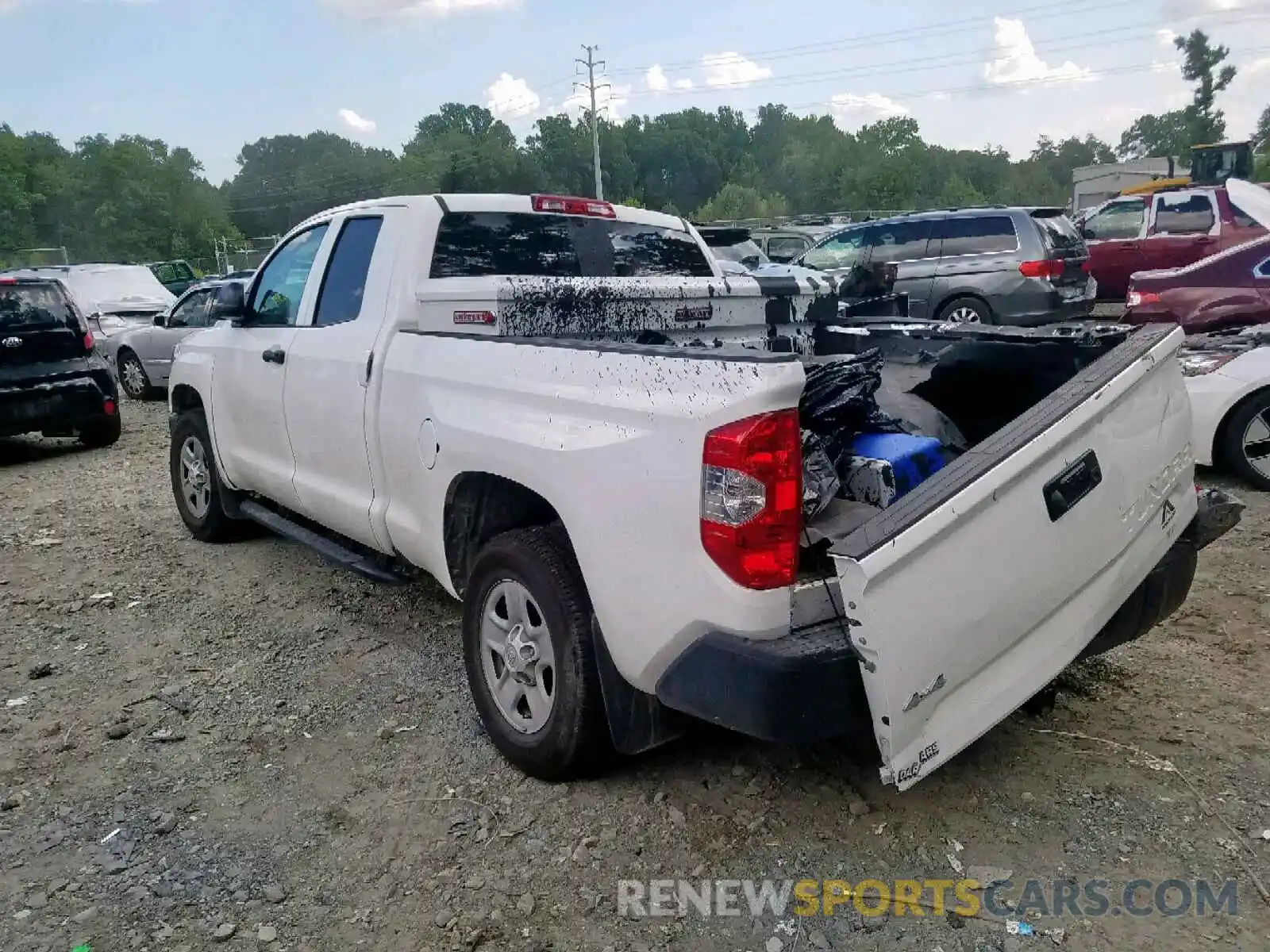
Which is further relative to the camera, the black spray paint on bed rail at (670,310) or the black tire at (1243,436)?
the black tire at (1243,436)

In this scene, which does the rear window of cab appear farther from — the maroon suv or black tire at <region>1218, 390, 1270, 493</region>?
the maroon suv

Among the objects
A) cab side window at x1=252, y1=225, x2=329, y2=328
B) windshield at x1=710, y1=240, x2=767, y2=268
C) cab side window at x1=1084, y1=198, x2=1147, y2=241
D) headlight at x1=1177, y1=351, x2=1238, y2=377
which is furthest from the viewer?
cab side window at x1=1084, y1=198, x2=1147, y2=241

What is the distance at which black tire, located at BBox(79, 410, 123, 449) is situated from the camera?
32.0ft

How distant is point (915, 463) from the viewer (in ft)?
9.61

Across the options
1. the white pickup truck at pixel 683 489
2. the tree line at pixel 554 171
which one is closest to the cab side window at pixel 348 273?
the white pickup truck at pixel 683 489

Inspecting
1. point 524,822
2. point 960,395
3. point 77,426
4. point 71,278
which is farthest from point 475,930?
point 71,278

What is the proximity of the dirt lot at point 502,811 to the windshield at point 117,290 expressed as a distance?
433 inches

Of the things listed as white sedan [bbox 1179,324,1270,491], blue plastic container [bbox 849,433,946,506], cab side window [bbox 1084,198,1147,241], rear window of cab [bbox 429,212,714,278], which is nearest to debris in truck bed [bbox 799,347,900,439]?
blue plastic container [bbox 849,433,946,506]

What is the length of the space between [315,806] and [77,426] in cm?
779

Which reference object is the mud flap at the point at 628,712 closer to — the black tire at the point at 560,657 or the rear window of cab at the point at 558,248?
the black tire at the point at 560,657

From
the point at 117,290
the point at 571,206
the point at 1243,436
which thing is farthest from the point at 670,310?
the point at 117,290

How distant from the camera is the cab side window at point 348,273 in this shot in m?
4.23

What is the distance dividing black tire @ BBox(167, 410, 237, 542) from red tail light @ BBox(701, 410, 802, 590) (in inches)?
166

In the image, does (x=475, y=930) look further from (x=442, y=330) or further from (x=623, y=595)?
(x=442, y=330)
